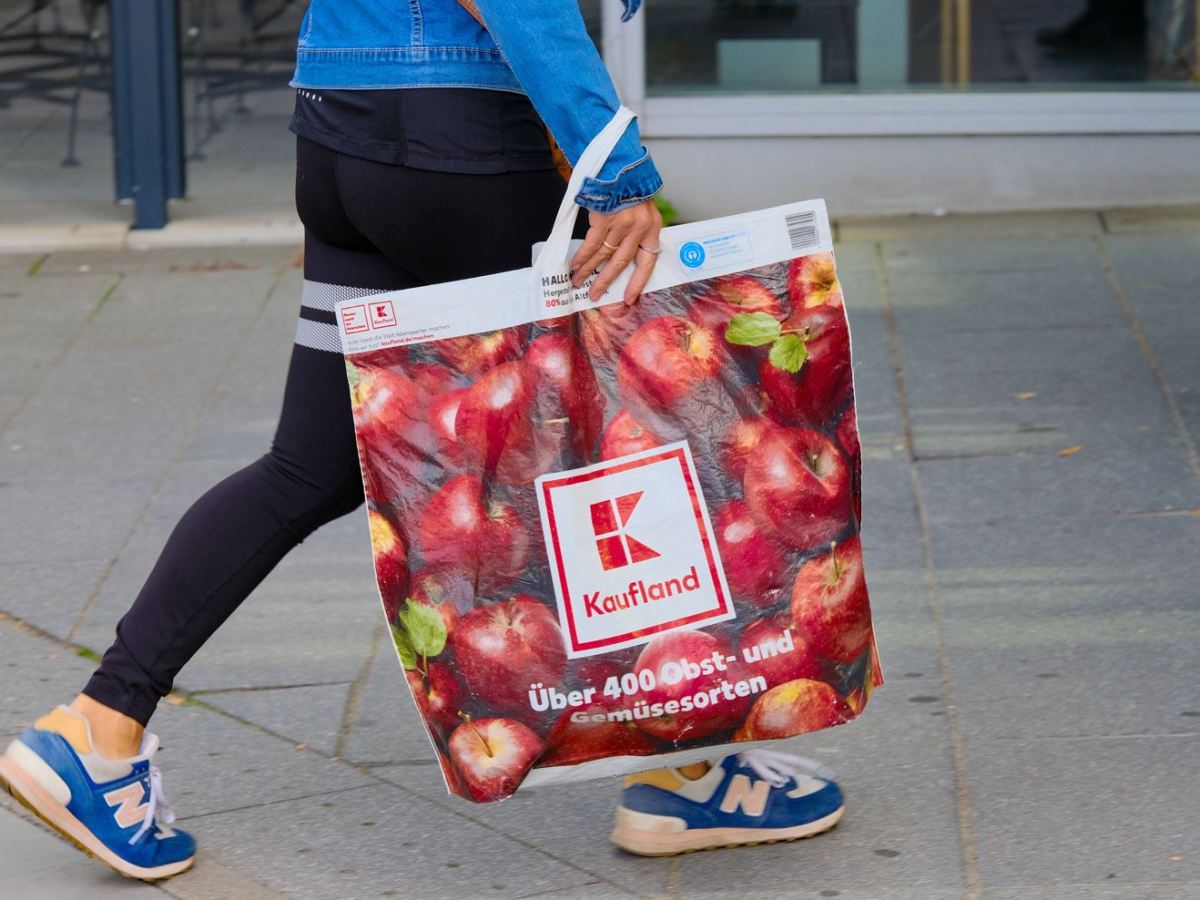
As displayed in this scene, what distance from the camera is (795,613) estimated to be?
2682 millimetres

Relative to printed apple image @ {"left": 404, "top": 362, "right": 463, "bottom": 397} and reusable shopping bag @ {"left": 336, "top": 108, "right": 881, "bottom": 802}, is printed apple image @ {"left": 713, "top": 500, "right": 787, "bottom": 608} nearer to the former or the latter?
reusable shopping bag @ {"left": 336, "top": 108, "right": 881, "bottom": 802}

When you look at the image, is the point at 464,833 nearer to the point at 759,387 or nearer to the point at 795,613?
the point at 795,613

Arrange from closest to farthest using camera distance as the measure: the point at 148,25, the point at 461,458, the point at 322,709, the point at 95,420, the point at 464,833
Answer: the point at 461,458, the point at 464,833, the point at 322,709, the point at 95,420, the point at 148,25

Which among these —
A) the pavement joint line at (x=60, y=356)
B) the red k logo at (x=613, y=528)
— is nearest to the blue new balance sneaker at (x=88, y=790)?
the red k logo at (x=613, y=528)

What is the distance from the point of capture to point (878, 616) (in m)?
3.91

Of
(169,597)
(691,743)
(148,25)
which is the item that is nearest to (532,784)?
(691,743)

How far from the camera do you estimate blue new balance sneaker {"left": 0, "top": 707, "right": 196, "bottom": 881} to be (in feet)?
9.03

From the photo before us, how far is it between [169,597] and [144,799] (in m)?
0.32

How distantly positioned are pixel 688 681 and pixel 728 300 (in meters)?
0.55

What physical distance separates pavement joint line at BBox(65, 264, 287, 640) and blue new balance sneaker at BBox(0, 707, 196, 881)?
119 centimetres

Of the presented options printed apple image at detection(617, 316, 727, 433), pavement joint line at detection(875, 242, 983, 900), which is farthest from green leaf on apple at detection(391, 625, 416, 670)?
pavement joint line at detection(875, 242, 983, 900)

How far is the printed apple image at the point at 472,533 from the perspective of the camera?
2.61 m

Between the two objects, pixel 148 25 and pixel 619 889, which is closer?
pixel 619 889

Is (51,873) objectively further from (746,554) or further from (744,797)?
(746,554)
